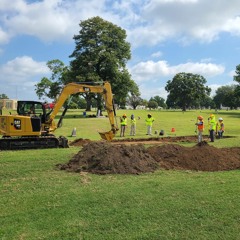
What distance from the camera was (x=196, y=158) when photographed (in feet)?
38.9

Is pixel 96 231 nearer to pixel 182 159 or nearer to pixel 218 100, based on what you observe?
pixel 182 159

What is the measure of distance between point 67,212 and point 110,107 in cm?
1229

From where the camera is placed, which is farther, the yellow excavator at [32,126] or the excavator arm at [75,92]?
the excavator arm at [75,92]

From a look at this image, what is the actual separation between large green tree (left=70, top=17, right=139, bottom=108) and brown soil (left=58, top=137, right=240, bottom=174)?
142 ft

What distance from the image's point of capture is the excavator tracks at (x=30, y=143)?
16.0 meters

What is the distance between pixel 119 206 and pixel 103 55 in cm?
5052

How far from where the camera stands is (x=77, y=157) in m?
11.5

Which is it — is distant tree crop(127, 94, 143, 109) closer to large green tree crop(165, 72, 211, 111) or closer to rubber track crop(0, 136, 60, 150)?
large green tree crop(165, 72, 211, 111)

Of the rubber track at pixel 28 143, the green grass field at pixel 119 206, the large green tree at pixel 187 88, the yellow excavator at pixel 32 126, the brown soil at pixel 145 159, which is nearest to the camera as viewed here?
the green grass field at pixel 119 206

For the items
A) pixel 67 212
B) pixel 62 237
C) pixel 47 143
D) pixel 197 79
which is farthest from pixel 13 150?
pixel 197 79

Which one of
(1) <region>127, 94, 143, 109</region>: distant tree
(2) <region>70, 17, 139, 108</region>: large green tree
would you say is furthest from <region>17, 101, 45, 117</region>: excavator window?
(1) <region>127, 94, 143, 109</region>: distant tree

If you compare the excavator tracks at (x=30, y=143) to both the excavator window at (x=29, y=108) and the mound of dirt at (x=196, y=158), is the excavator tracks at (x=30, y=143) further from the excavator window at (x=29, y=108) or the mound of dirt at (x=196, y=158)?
the mound of dirt at (x=196, y=158)

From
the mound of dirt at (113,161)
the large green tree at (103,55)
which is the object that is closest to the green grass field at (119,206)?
the mound of dirt at (113,161)

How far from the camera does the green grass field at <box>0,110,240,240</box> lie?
6.00m
